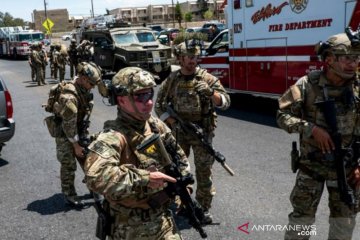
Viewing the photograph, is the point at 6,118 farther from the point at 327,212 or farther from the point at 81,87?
the point at 327,212

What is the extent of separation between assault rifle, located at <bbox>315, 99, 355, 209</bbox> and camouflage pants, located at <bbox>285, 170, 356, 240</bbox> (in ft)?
0.50

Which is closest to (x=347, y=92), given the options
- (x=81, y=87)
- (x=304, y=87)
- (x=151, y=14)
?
(x=304, y=87)

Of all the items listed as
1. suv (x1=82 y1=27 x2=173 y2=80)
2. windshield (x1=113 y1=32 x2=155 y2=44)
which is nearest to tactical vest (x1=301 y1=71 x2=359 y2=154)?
suv (x1=82 y1=27 x2=173 y2=80)

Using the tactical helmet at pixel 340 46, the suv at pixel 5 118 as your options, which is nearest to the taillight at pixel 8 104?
the suv at pixel 5 118

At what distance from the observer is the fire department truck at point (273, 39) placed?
26.5ft

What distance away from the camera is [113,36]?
1770 centimetres

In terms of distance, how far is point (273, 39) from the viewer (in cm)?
936

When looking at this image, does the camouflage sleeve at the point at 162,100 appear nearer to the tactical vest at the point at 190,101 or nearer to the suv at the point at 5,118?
the tactical vest at the point at 190,101

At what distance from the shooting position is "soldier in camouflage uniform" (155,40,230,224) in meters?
4.66

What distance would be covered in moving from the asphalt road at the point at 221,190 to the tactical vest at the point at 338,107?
1.34m

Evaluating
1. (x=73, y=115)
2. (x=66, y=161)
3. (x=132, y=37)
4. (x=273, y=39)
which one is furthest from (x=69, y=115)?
(x=132, y=37)

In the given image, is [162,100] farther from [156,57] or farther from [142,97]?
[156,57]

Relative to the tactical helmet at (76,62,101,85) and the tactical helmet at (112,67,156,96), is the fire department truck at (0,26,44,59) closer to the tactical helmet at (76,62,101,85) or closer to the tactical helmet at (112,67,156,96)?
the tactical helmet at (76,62,101,85)

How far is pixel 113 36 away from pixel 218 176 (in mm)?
12508
